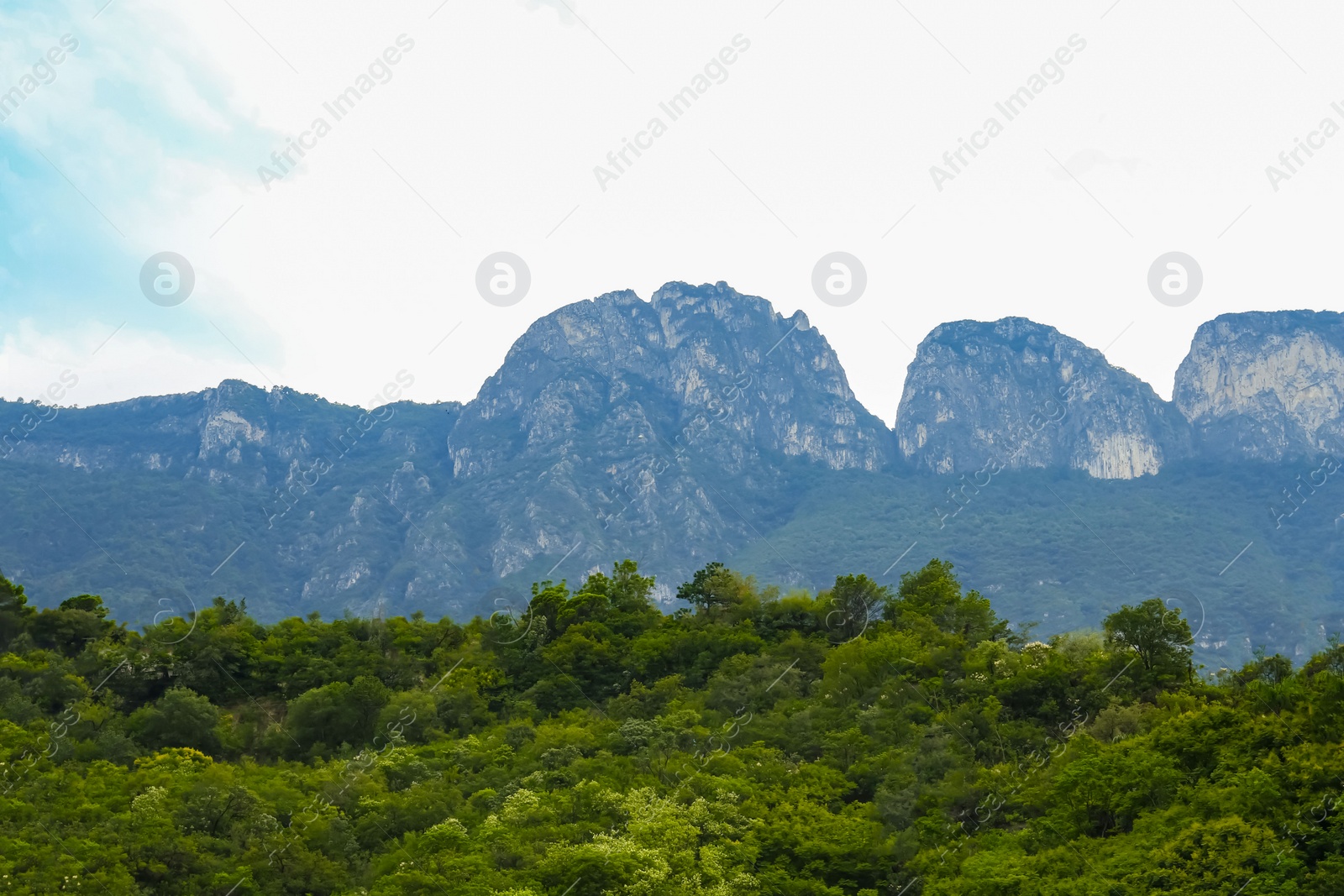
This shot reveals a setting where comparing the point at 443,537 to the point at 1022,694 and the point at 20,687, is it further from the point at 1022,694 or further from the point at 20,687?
the point at 1022,694

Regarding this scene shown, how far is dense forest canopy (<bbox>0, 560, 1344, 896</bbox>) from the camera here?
2952 cm

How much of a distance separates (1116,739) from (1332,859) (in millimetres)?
11637

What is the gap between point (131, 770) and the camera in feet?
136

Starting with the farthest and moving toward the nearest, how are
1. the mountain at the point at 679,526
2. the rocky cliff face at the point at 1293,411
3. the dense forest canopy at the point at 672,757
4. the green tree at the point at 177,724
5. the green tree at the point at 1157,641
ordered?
1. the rocky cliff face at the point at 1293,411
2. the mountain at the point at 679,526
3. the green tree at the point at 177,724
4. the green tree at the point at 1157,641
5. the dense forest canopy at the point at 672,757

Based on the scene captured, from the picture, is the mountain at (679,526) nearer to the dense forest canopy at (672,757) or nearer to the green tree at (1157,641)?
the dense forest canopy at (672,757)

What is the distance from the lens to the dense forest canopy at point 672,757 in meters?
29.5

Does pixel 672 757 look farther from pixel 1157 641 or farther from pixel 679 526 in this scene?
pixel 679 526

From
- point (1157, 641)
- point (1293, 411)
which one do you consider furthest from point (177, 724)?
point (1293, 411)

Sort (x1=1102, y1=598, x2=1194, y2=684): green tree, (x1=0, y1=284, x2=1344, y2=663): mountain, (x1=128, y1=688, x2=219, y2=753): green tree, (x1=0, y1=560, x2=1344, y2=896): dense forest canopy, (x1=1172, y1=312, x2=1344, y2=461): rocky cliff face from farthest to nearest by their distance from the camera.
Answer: (x1=1172, y1=312, x2=1344, y2=461): rocky cliff face, (x1=0, y1=284, x2=1344, y2=663): mountain, (x1=128, y1=688, x2=219, y2=753): green tree, (x1=1102, y1=598, x2=1194, y2=684): green tree, (x1=0, y1=560, x2=1344, y2=896): dense forest canopy

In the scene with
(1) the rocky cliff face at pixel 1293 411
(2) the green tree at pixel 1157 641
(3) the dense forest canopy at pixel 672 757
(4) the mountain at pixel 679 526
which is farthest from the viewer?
(1) the rocky cliff face at pixel 1293 411

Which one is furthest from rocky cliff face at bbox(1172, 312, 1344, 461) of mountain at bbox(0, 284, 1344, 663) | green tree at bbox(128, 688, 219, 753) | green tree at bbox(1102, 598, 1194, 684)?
green tree at bbox(128, 688, 219, 753)

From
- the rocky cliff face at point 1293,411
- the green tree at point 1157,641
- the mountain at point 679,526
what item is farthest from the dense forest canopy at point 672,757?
the rocky cliff face at point 1293,411

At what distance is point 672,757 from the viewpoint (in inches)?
1564

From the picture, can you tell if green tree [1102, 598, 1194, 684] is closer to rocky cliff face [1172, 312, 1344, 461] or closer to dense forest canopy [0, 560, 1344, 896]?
dense forest canopy [0, 560, 1344, 896]
